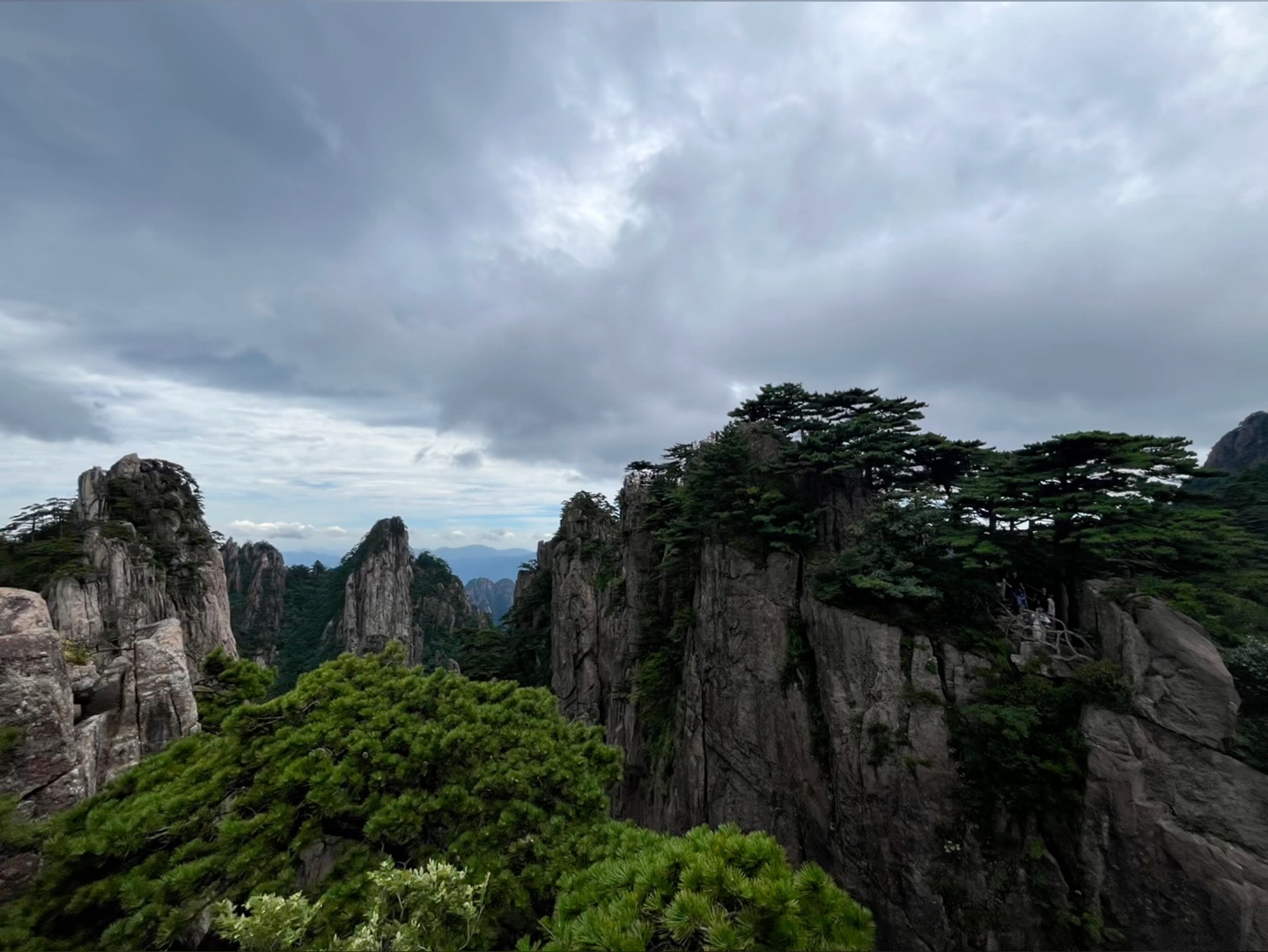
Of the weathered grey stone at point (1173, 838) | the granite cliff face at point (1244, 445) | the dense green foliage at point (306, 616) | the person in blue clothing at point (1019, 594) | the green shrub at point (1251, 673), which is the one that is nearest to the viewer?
the weathered grey stone at point (1173, 838)

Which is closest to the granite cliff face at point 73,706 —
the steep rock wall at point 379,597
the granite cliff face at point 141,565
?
the granite cliff face at point 141,565

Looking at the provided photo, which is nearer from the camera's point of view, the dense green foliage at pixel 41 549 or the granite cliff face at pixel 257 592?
the dense green foliage at pixel 41 549

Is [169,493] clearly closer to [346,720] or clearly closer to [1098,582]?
[346,720]

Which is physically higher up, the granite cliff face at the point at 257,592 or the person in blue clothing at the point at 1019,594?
the person in blue clothing at the point at 1019,594

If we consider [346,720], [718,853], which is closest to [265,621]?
[346,720]

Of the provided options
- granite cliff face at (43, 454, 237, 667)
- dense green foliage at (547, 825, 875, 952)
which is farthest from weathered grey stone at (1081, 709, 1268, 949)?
granite cliff face at (43, 454, 237, 667)

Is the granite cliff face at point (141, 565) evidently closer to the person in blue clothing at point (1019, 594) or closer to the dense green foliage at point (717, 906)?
the dense green foliage at point (717, 906)

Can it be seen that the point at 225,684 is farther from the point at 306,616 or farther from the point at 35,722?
the point at 306,616
